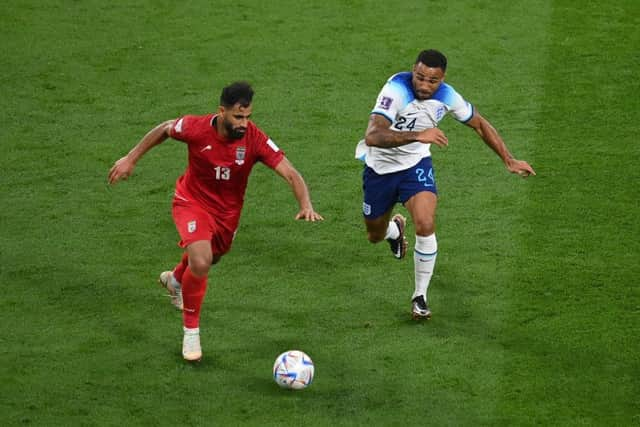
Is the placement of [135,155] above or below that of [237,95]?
below

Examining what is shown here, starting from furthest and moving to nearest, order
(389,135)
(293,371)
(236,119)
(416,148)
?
(416,148) < (389,135) < (236,119) < (293,371)

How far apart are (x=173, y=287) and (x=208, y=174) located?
109 centimetres

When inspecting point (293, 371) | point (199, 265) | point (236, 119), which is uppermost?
point (236, 119)

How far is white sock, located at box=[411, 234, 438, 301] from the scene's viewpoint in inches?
358

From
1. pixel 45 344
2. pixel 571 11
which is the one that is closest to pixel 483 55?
pixel 571 11

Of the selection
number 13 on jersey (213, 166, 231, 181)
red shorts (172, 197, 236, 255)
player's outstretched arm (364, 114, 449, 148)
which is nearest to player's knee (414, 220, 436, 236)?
player's outstretched arm (364, 114, 449, 148)

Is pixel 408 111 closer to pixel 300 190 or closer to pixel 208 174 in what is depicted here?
pixel 300 190

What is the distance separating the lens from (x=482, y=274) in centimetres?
991

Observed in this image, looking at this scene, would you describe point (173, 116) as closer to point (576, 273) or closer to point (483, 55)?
point (483, 55)

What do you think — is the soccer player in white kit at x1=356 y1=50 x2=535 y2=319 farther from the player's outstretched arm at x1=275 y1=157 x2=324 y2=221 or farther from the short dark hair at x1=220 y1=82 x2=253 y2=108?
the short dark hair at x1=220 y1=82 x2=253 y2=108

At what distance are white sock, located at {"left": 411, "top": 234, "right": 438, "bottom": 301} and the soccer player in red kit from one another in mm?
1100

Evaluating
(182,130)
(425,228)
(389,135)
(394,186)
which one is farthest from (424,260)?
(182,130)

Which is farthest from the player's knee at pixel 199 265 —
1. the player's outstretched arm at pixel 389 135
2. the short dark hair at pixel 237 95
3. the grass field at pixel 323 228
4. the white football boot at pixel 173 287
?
the player's outstretched arm at pixel 389 135

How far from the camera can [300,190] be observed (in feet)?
27.5
